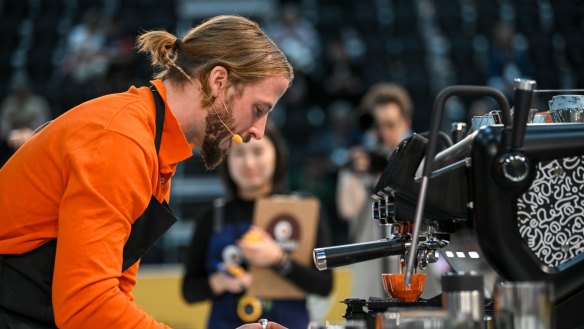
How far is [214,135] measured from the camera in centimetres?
217

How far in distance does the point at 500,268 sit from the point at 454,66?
8.67 metres

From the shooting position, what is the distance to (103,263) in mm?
1767

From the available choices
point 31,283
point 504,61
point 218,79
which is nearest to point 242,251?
point 218,79

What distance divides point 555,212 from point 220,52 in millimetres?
889

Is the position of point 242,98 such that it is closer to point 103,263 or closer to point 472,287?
point 103,263

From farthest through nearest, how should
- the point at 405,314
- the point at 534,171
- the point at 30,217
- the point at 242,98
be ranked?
1. the point at 242,98
2. the point at 30,217
3. the point at 534,171
4. the point at 405,314

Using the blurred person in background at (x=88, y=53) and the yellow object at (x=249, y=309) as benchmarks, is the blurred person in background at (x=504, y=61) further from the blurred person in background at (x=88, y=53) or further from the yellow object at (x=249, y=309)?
the yellow object at (x=249, y=309)

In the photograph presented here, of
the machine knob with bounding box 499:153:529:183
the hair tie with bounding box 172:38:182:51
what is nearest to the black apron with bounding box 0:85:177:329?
the hair tie with bounding box 172:38:182:51

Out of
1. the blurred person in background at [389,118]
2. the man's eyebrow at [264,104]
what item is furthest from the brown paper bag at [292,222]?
the man's eyebrow at [264,104]

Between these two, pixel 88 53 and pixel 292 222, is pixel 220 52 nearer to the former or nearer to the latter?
pixel 292 222

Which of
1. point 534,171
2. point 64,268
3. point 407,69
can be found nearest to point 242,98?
point 64,268

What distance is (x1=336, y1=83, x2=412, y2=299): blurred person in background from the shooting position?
4551 millimetres

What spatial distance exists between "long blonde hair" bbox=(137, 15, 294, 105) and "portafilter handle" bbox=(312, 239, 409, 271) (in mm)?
511

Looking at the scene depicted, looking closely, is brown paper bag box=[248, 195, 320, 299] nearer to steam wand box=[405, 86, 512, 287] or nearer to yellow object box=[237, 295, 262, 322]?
yellow object box=[237, 295, 262, 322]
